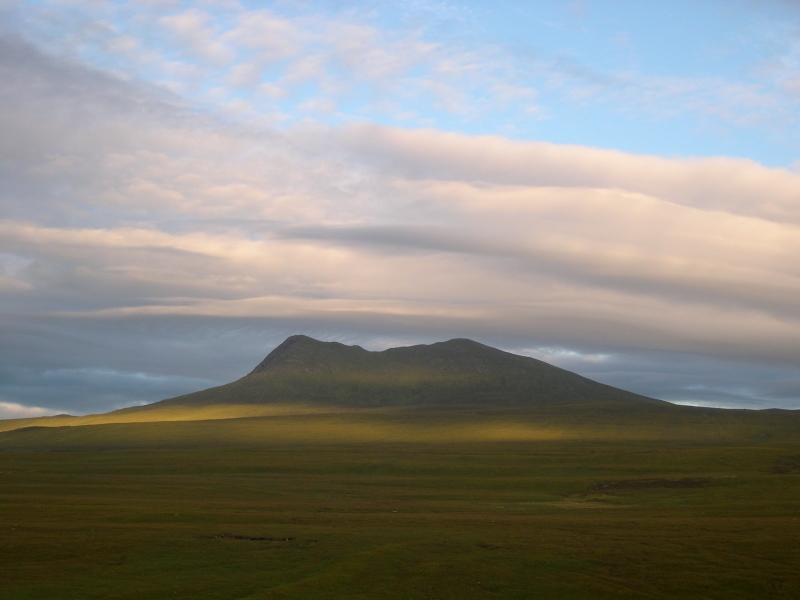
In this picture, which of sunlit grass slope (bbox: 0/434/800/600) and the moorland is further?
the moorland

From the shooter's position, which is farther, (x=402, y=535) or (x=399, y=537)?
(x=402, y=535)

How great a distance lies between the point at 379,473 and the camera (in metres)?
110

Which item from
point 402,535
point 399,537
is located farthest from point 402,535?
point 399,537

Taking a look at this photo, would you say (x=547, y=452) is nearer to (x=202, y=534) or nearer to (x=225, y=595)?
(x=202, y=534)

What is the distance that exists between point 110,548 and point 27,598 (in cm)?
999

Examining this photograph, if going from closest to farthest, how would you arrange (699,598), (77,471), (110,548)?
(699,598) → (110,548) → (77,471)

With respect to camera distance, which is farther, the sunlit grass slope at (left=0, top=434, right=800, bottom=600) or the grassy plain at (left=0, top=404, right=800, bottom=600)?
the grassy plain at (left=0, top=404, right=800, bottom=600)

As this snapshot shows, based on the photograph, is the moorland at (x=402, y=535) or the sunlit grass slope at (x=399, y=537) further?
the moorland at (x=402, y=535)

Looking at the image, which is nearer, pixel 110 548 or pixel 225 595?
pixel 225 595

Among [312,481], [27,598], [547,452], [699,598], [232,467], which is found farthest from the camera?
[547,452]

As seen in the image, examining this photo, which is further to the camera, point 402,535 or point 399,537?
point 402,535

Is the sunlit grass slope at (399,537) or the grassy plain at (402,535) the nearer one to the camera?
the sunlit grass slope at (399,537)

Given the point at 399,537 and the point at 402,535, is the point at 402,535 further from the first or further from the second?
the point at 399,537

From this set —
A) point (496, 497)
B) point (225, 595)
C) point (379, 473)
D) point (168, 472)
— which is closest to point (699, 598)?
point (225, 595)
